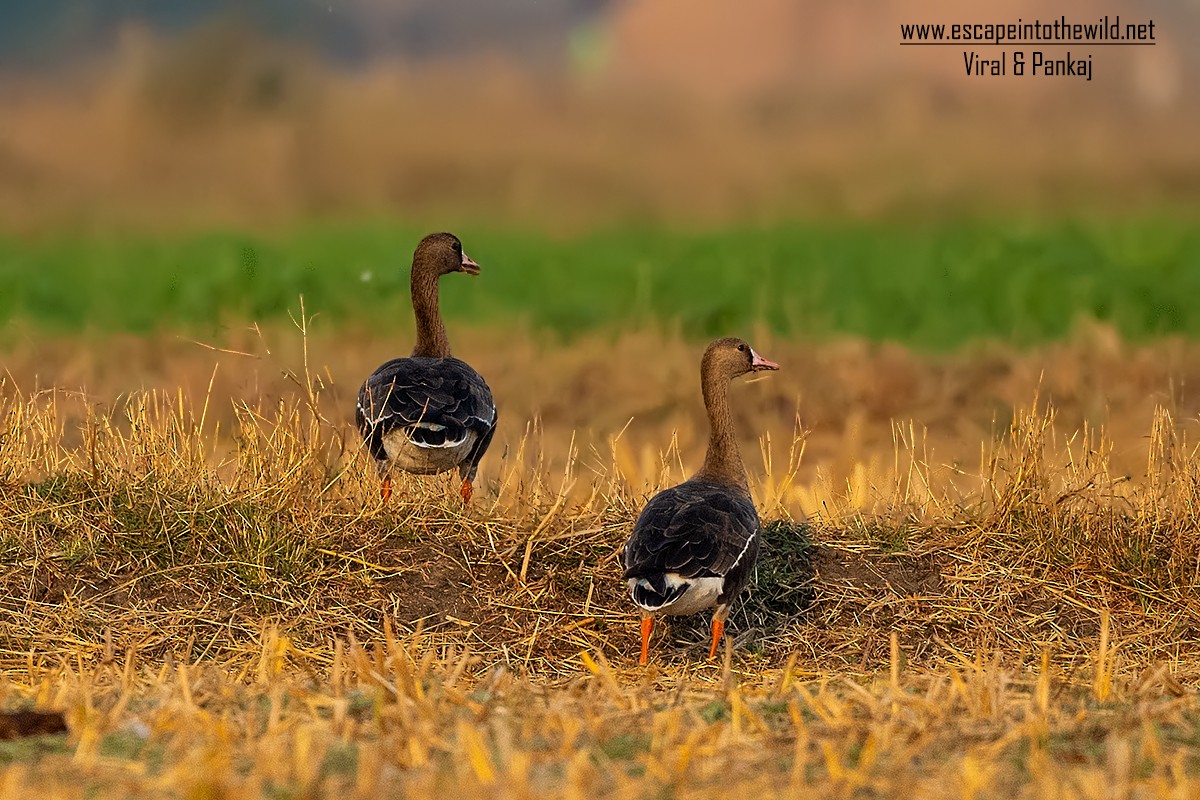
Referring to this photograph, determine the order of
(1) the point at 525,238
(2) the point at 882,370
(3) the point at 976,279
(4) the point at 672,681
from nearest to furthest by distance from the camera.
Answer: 1. (4) the point at 672,681
2. (2) the point at 882,370
3. (3) the point at 976,279
4. (1) the point at 525,238

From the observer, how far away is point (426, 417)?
29.2 feet

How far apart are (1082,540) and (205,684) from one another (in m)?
4.48

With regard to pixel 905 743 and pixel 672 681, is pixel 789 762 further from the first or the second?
pixel 672 681

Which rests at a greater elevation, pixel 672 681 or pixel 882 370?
pixel 882 370

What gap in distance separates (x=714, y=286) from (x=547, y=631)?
58.6 feet

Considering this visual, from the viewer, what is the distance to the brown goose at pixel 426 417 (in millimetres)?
8883

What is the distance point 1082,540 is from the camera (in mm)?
8219

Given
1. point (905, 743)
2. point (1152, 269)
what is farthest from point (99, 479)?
point (1152, 269)

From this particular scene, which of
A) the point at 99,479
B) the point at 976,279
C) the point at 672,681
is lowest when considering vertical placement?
the point at 672,681

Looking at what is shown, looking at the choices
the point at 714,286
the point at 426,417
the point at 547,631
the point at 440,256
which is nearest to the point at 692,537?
the point at 547,631

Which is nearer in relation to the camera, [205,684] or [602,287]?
[205,684]

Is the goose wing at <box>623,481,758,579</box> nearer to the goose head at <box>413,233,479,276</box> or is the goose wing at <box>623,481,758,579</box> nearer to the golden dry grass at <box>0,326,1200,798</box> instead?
the golden dry grass at <box>0,326,1200,798</box>

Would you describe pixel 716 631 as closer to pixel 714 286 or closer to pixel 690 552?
pixel 690 552

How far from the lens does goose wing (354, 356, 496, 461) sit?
8883 millimetres
